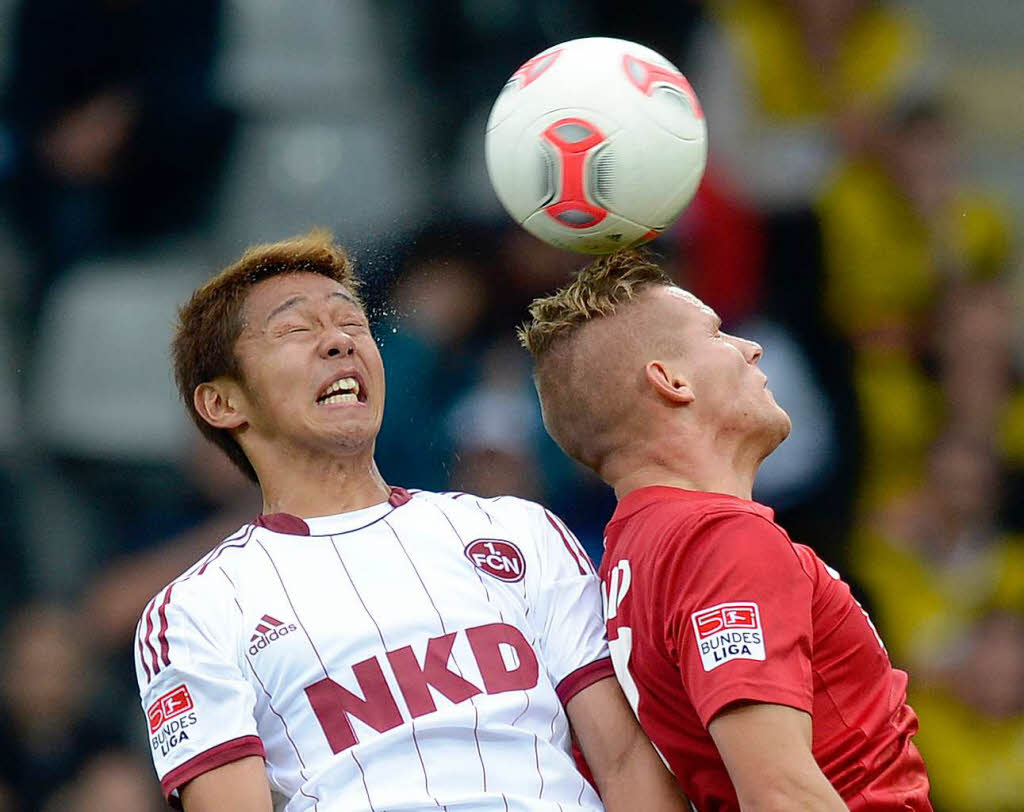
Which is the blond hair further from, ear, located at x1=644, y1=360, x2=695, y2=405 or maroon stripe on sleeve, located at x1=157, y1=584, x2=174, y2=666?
maroon stripe on sleeve, located at x1=157, y1=584, x2=174, y2=666

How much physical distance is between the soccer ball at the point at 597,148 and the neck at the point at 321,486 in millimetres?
720

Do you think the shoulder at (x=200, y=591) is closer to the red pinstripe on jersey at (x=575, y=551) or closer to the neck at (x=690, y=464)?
the red pinstripe on jersey at (x=575, y=551)

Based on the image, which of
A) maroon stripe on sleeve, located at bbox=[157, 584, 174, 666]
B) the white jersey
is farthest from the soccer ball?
maroon stripe on sleeve, located at bbox=[157, 584, 174, 666]

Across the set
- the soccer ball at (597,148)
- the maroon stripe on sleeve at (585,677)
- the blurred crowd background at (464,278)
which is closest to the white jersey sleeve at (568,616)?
the maroon stripe on sleeve at (585,677)

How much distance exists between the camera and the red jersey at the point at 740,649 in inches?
111

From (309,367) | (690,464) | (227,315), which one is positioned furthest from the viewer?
(227,315)

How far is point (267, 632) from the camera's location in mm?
3193

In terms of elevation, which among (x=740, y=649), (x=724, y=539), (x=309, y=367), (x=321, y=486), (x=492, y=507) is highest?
Answer: (x=309, y=367)

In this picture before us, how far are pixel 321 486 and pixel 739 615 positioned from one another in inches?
45.1

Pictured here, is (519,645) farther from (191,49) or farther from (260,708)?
(191,49)

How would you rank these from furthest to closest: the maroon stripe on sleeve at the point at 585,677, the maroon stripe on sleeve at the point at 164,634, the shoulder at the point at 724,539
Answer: the maroon stripe on sleeve at the point at 585,677 → the maroon stripe on sleeve at the point at 164,634 → the shoulder at the point at 724,539

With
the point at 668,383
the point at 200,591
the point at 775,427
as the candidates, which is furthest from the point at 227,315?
the point at 775,427

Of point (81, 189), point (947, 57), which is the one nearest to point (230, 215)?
point (81, 189)

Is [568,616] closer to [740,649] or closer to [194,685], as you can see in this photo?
[740,649]
